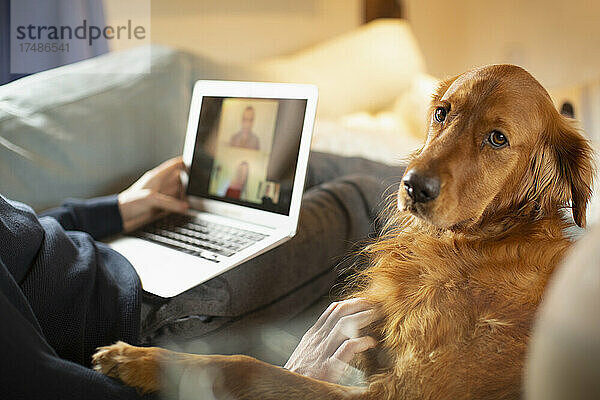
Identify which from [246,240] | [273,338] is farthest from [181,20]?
[273,338]

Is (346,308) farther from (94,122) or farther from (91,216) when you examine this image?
(94,122)

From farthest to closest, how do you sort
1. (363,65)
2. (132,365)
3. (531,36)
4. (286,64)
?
(363,65)
(286,64)
(531,36)
(132,365)

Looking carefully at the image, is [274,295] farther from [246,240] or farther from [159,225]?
[159,225]

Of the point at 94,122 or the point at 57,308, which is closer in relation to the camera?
the point at 57,308

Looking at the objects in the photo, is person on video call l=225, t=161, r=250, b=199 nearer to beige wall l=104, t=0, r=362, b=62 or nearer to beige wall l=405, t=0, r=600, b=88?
beige wall l=104, t=0, r=362, b=62

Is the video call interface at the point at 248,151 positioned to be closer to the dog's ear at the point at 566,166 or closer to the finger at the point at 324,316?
the finger at the point at 324,316

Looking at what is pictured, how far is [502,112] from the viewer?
61 centimetres

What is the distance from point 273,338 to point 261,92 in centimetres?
53

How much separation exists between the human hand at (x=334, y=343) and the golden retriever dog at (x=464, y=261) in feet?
0.05

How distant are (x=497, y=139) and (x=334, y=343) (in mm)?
312

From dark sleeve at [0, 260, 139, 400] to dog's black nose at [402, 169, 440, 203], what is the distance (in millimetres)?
393

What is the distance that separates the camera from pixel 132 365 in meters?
0.61

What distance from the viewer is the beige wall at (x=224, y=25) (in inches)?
46.2

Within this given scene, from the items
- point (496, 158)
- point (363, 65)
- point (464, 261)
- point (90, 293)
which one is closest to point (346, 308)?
point (464, 261)
